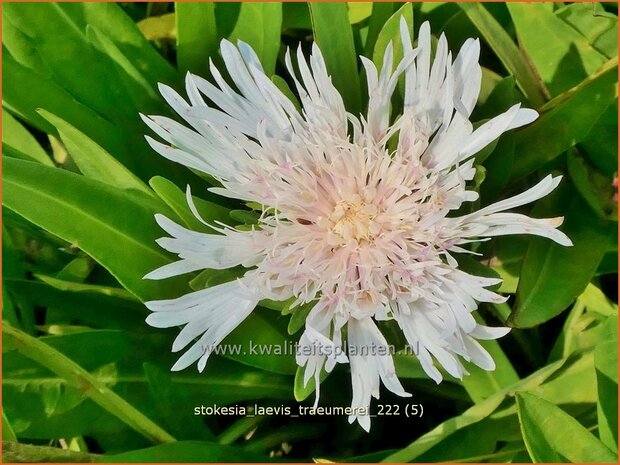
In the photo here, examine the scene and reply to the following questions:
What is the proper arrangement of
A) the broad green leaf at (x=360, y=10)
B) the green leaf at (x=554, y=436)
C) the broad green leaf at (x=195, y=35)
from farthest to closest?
the broad green leaf at (x=360, y=10) → the broad green leaf at (x=195, y=35) → the green leaf at (x=554, y=436)

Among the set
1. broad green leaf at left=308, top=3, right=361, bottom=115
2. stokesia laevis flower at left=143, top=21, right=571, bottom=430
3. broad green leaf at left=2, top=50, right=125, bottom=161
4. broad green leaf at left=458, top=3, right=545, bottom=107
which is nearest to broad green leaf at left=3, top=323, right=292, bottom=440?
stokesia laevis flower at left=143, top=21, right=571, bottom=430

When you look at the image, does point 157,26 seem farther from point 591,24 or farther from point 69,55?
point 591,24

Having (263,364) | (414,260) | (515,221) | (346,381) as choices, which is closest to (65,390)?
(263,364)

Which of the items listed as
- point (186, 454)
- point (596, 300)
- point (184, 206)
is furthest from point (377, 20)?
point (186, 454)

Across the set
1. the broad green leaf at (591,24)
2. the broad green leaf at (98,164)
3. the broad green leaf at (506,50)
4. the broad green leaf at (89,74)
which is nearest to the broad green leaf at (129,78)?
the broad green leaf at (89,74)

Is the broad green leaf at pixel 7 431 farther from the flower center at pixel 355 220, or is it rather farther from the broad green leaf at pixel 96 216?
the flower center at pixel 355 220

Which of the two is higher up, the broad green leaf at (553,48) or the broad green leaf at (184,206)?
the broad green leaf at (553,48)

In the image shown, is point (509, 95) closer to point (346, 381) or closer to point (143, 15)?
point (346, 381)

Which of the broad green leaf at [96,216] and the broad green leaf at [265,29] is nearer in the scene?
the broad green leaf at [96,216]
